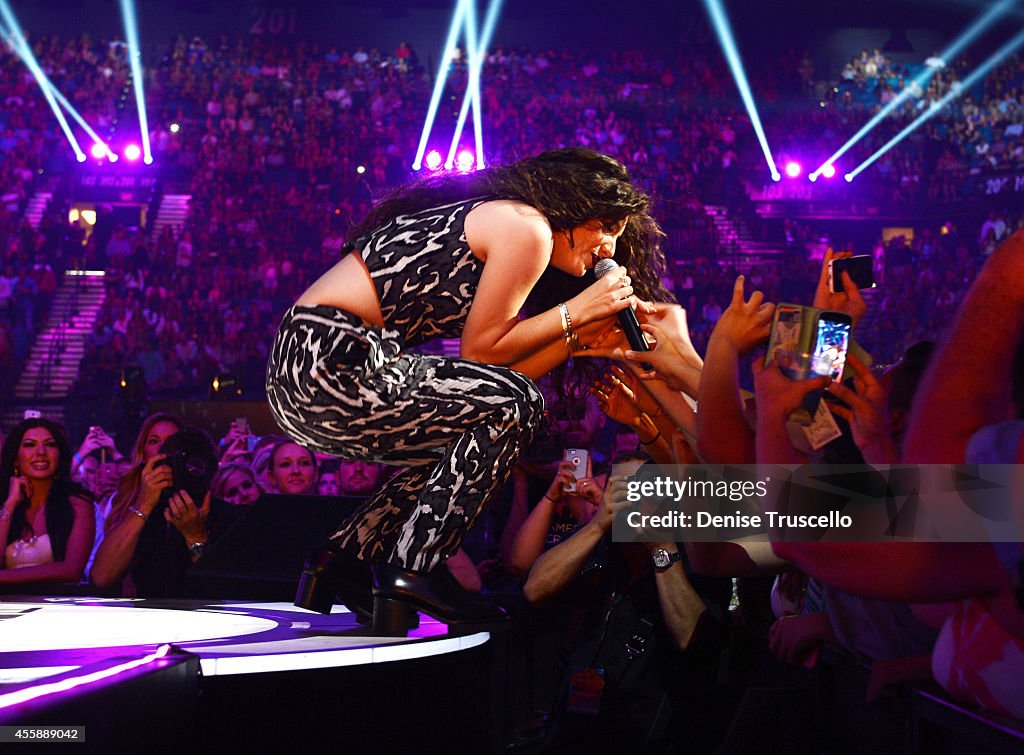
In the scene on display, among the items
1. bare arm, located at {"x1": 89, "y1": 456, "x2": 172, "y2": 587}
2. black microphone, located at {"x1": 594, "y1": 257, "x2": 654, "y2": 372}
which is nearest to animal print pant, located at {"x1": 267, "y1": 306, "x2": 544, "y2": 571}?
black microphone, located at {"x1": 594, "y1": 257, "x2": 654, "y2": 372}

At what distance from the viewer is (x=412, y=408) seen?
1.92 metres

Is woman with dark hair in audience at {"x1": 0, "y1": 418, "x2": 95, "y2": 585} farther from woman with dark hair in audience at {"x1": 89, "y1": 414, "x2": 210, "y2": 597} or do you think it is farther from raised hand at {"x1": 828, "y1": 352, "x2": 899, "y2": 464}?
raised hand at {"x1": 828, "y1": 352, "x2": 899, "y2": 464}

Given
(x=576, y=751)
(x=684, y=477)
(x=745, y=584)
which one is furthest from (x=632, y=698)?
(x=684, y=477)

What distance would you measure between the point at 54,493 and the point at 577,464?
1852mm

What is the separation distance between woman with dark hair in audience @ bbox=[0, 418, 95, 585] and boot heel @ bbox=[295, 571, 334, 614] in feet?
5.19

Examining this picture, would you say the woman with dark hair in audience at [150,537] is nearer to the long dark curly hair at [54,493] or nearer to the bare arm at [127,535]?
the bare arm at [127,535]

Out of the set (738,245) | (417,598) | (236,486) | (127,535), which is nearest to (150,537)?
(127,535)

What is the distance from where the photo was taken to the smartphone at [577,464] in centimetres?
263

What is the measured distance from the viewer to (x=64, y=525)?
3.29 m

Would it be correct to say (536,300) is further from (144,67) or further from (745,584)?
(144,67)

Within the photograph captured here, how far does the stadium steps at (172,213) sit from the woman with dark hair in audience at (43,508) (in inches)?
446

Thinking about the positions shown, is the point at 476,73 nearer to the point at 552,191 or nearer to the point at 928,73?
the point at 928,73

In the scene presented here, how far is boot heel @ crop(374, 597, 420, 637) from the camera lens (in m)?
1.93

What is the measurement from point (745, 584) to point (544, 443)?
1.41m
